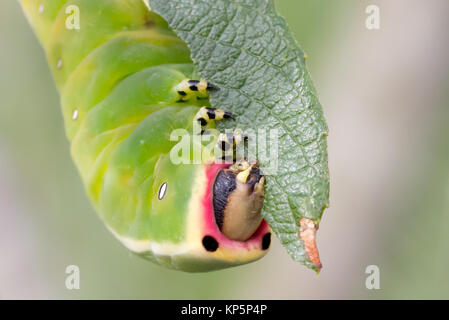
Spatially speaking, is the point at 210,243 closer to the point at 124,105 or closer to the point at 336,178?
the point at 124,105

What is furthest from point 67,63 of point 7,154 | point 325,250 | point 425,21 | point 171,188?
point 7,154

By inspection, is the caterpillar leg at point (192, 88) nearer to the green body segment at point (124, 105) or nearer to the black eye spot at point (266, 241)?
the green body segment at point (124, 105)

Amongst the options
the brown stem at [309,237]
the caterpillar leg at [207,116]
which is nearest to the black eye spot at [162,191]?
the caterpillar leg at [207,116]

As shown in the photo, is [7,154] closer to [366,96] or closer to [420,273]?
[366,96]

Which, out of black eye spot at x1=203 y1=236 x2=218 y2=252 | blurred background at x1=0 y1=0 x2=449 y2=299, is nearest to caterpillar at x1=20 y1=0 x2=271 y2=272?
black eye spot at x1=203 y1=236 x2=218 y2=252

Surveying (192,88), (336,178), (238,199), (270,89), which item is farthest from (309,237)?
(336,178)

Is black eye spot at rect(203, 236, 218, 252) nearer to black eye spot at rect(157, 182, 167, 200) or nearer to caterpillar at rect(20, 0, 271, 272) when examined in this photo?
caterpillar at rect(20, 0, 271, 272)
